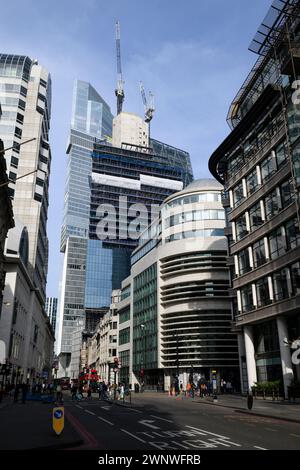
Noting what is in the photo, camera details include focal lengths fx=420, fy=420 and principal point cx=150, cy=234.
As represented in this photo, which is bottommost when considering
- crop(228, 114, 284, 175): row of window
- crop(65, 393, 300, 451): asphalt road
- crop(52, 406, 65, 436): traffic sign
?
crop(65, 393, 300, 451): asphalt road

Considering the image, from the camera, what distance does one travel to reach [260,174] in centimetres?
4556

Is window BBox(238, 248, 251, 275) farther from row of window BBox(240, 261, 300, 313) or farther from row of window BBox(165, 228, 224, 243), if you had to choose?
row of window BBox(165, 228, 224, 243)

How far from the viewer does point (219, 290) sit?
7275cm

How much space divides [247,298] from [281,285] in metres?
7.28

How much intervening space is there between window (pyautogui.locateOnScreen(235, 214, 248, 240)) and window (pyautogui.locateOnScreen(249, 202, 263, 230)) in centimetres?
152

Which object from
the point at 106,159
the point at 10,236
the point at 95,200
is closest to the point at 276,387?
the point at 10,236

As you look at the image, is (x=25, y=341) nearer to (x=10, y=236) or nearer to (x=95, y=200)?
(x=10, y=236)

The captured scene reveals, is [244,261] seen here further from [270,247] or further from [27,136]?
[27,136]

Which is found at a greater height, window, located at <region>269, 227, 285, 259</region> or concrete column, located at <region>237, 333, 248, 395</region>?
window, located at <region>269, 227, 285, 259</region>

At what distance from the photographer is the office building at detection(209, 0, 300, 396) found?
126ft

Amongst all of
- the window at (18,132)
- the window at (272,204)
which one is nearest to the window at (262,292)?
the window at (272,204)

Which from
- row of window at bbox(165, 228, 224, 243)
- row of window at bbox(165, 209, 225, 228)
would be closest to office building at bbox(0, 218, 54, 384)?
row of window at bbox(165, 209, 225, 228)
